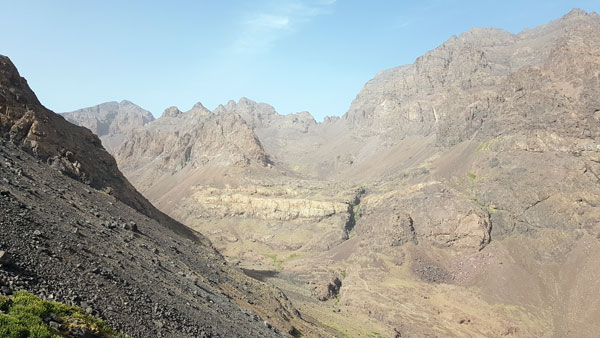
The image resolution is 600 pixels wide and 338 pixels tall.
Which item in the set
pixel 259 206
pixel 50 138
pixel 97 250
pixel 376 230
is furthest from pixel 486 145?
pixel 97 250

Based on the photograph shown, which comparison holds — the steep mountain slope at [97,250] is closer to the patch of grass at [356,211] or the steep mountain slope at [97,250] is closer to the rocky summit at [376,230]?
the rocky summit at [376,230]

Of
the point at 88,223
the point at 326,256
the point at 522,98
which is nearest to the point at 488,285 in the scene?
the point at 326,256

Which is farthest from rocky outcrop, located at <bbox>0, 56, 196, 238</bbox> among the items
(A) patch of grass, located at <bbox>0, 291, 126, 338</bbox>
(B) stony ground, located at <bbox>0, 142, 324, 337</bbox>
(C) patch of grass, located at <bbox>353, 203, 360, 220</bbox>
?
(C) patch of grass, located at <bbox>353, 203, 360, 220</bbox>

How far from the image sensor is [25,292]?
1522 cm

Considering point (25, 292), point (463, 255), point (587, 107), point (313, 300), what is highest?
point (587, 107)

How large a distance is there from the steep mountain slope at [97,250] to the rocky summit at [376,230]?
0.71 ft

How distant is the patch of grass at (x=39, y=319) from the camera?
12.0 m

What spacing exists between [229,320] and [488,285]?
6155 cm

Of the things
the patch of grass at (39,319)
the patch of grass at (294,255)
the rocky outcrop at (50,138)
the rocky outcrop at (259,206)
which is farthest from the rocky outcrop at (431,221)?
the patch of grass at (39,319)

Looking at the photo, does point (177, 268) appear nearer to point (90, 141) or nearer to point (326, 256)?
point (90, 141)

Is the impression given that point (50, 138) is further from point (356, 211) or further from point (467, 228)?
point (356, 211)

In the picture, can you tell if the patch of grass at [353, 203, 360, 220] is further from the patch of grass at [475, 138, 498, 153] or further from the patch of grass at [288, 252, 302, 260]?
the patch of grass at [475, 138, 498, 153]

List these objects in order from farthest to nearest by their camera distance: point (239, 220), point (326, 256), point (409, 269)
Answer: point (239, 220) → point (326, 256) → point (409, 269)

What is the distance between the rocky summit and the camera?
101 feet
